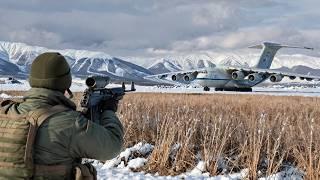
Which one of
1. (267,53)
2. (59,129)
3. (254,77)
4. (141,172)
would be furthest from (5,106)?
(267,53)

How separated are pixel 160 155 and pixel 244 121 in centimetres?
236

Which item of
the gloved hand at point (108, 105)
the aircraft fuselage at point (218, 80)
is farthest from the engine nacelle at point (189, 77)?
the gloved hand at point (108, 105)

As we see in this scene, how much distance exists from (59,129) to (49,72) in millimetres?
310

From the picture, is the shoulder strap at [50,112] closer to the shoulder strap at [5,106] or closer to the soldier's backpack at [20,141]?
the soldier's backpack at [20,141]

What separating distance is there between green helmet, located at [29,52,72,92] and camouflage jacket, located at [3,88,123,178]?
4 centimetres

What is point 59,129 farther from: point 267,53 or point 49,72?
point 267,53

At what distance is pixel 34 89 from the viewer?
2666mm

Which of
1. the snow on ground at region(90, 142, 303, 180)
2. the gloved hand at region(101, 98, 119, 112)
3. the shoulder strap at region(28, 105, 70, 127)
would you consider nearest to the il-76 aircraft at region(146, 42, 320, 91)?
the snow on ground at region(90, 142, 303, 180)

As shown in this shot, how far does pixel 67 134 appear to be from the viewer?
2.53 m

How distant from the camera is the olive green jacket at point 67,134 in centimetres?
252

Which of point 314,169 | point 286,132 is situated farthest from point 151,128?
point 314,169

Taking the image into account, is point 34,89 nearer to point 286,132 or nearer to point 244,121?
point 286,132

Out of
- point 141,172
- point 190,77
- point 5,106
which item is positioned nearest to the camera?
point 5,106

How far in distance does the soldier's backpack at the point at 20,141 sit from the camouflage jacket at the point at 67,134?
38mm
